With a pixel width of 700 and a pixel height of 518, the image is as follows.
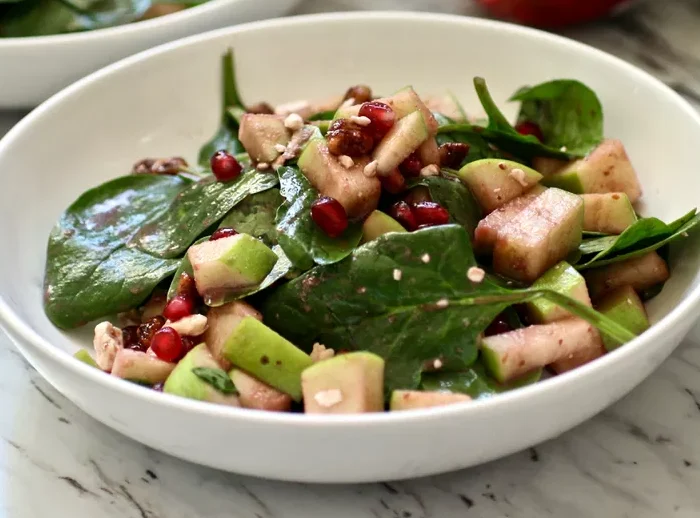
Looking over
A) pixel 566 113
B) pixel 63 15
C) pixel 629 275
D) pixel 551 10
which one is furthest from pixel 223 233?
pixel 551 10

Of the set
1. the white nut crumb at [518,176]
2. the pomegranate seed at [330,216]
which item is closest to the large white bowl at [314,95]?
the white nut crumb at [518,176]

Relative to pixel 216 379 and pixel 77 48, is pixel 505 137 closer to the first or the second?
pixel 216 379

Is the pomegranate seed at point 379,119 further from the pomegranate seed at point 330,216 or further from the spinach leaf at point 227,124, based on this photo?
the spinach leaf at point 227,124

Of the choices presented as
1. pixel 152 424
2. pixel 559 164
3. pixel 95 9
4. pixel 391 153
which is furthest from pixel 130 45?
pixel 152 424

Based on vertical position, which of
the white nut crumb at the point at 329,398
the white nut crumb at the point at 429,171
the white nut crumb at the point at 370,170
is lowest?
the white nut crumb at the point at 329,398

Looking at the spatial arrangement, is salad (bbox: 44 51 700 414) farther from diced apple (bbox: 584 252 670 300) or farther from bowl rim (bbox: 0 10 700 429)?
bowl rim (bbox: 0 10 700 429)

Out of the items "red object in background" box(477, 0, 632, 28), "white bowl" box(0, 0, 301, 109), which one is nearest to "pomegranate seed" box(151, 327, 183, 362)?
"white bowl" box(0, 0, 301, 109)
